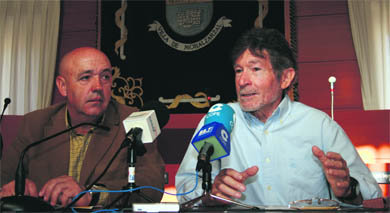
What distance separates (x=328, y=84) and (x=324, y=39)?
0.44 m

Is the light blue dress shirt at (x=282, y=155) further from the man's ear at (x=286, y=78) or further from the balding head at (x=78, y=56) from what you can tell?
the balding head at (x=78, y=56)

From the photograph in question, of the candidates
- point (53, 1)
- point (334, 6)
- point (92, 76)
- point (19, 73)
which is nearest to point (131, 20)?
point (53, 1)

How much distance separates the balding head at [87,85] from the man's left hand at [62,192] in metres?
0.56

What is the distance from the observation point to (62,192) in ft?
5.04

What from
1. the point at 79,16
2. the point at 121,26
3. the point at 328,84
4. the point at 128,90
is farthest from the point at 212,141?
the point at 79,16

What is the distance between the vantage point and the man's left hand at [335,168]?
4.54 ft

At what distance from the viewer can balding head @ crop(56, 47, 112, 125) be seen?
2.08m

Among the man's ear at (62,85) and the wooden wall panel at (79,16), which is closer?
the man's ear at (62,85)

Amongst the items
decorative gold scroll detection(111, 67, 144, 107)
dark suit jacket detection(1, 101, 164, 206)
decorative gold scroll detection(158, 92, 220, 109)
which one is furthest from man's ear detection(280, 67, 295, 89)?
decorative gold scroll detection(111, 67, 144, 107)

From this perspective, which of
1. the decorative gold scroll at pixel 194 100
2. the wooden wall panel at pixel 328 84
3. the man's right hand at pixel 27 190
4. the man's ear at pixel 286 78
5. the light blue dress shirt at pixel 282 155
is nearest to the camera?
the man's right hand at pixel 27 190

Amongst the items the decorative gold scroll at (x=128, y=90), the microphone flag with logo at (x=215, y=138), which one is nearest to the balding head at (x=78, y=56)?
the microphone flag with logo at (x=215, y=138)

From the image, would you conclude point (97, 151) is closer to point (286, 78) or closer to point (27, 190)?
point (27, 190)

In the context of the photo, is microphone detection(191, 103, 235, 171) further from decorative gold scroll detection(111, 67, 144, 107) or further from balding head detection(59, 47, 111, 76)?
decorative gold scroll detection(111, 67, 144, 107)

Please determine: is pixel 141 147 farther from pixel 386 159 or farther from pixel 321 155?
pixel 386 159
